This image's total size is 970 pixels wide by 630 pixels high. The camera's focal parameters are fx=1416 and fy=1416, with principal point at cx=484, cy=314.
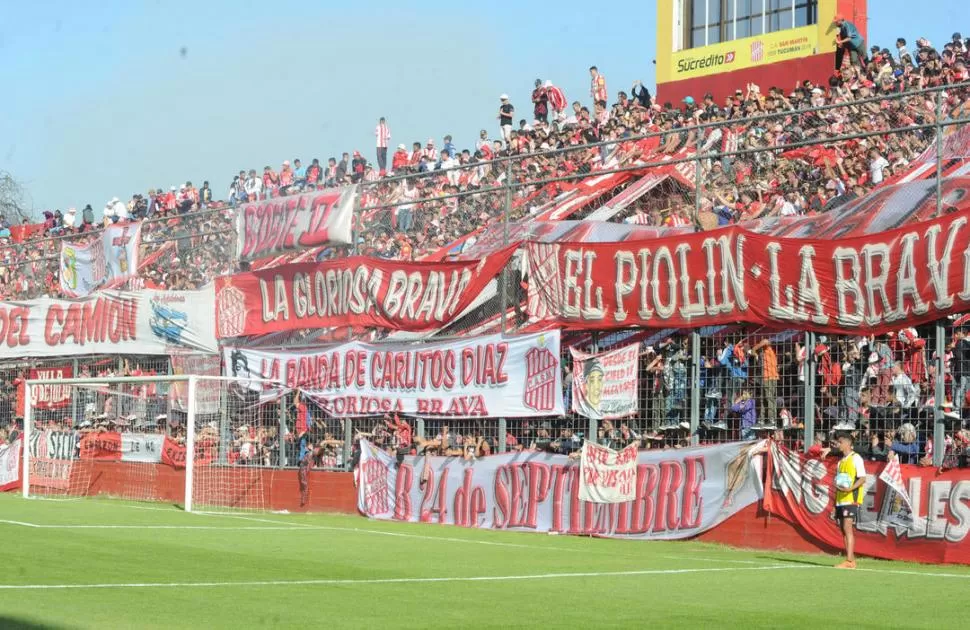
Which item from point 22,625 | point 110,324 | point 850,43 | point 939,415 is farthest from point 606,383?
point 110,324

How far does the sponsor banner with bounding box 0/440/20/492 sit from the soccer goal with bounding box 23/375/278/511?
567mm

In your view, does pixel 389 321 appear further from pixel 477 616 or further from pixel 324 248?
pixel 477 616

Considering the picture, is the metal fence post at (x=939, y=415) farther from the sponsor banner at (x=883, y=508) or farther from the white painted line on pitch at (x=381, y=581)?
the white painted line on pitch at (x=381, y=581)

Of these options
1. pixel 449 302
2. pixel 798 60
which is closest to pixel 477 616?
pixel 449 302

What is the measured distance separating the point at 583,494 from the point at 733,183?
5.51m

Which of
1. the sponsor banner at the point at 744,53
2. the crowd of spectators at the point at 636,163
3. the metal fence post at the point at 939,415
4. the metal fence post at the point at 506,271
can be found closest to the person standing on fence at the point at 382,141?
the crowd of spectators at the point at 636,163

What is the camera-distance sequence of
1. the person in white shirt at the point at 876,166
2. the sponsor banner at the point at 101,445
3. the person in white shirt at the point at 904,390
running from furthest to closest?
the sponsor banner at the point at 101,445, the person in white shirt at the point at 876,166, the person in white shirt at the point at 904,390

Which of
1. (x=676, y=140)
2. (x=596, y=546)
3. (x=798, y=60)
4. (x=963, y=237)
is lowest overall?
(x=596, y=546)

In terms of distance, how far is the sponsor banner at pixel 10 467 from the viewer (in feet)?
111

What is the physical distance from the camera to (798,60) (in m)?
36.0

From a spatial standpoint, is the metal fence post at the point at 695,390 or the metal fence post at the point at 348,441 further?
the metal fence post at the point at 348,441

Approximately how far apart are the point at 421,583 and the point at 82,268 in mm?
24001

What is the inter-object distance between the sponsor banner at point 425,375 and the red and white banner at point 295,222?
7.21 feet

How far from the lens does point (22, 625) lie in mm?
10227
